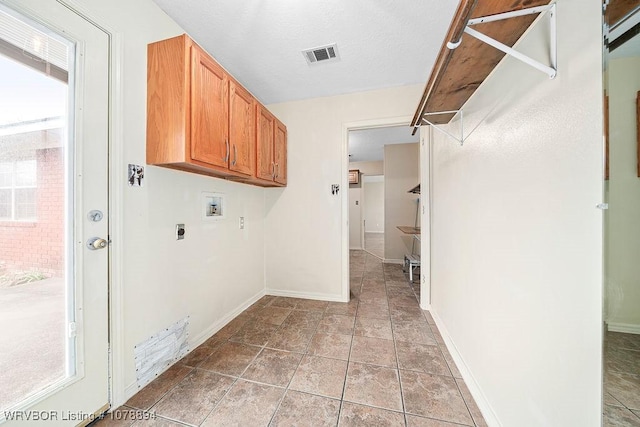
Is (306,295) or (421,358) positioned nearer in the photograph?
(421,358)

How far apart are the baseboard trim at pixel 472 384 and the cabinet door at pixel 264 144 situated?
2210mm

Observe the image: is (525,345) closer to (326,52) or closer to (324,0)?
(324,0)

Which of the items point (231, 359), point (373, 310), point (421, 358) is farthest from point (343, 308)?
point (231, 359)

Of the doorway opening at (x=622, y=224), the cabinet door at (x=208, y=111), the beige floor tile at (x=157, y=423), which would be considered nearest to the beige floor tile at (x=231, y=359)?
the beige floor tile at (x=157, y=423)

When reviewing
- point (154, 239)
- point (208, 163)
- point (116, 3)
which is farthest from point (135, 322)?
point (116, 3)

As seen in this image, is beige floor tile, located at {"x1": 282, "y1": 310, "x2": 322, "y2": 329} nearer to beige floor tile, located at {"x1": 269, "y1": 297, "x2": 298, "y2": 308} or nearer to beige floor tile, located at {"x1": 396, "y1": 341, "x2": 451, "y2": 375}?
beige floor tile, located at {"x1": 269, "y1": 297, "x2": 298, "y2": 308}

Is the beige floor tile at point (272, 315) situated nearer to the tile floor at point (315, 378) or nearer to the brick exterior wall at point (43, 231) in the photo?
the tile floor at point (315, 378)

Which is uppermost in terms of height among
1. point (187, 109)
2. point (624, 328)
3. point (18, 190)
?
point (187, 109)

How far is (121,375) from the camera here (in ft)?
4.34

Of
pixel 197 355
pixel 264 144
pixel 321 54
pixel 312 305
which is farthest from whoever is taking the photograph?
pixel 312 305

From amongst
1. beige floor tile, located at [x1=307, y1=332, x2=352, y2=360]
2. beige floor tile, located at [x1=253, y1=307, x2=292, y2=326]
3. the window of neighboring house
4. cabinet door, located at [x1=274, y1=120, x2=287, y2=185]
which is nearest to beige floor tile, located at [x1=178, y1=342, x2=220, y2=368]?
beige floor tile, located at [x1=253, y1=307, x2=292, y2=326]

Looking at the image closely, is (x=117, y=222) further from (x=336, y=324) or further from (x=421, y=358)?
(x=421, y=358)

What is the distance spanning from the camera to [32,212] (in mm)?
1038

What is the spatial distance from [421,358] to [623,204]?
5.33 feet
